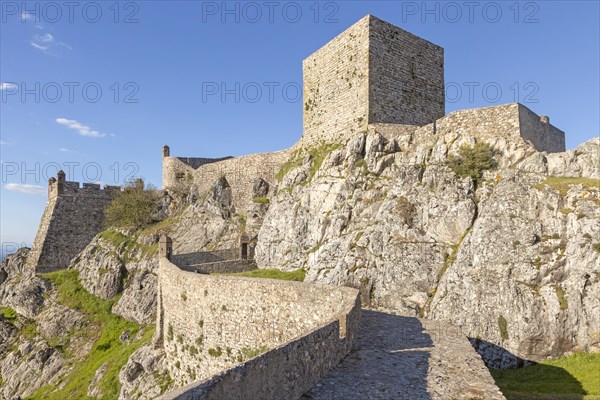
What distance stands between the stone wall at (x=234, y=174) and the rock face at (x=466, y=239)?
37.2 feet

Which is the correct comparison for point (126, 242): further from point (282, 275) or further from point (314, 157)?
point (282, 275)

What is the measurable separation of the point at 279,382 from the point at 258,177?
32.5 meters

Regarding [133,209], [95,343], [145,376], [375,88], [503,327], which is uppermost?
[375,88]

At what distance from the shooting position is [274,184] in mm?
38000

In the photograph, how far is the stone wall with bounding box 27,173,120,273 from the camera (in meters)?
45.6

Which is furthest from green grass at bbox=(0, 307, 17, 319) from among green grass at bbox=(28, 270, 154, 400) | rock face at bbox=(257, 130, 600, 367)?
rock face at bbox=(257, 130, 600, 367)

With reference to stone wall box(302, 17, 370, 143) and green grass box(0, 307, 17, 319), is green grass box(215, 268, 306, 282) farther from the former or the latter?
green grass box(0, 307, 17, 319)

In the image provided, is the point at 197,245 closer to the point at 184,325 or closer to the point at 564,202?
the point at 184,325

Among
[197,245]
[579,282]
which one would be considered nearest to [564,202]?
[579,282]

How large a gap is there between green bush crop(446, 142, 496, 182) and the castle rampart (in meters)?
12.2

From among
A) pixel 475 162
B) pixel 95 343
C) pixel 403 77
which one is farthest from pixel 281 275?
pixel 95 343

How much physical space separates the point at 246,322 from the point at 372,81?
65.6 feet

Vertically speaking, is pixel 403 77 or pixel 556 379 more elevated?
pixel 403 77

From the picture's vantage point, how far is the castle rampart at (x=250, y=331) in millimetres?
6879
